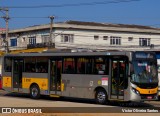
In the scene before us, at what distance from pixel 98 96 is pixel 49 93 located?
3995mm

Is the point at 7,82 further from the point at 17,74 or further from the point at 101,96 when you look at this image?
the point at 101,96

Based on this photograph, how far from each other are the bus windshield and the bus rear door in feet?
17.9

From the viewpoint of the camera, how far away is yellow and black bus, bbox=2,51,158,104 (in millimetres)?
21703

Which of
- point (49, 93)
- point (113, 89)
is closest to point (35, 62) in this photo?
point (49, 93)

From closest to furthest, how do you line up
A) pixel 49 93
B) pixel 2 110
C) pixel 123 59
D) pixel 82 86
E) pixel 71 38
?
1. pixel 2 110
2. pixel 123 59
3. pixel 82 86
4. pixel 49 93
5. pixel 71 38

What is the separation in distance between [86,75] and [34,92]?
4729mm

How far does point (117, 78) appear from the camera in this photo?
22188mm

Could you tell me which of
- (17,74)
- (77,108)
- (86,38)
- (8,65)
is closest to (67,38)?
(86,38)

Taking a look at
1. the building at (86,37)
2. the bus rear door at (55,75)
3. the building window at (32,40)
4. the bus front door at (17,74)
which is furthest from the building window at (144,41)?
the bus rear door at (55,75)

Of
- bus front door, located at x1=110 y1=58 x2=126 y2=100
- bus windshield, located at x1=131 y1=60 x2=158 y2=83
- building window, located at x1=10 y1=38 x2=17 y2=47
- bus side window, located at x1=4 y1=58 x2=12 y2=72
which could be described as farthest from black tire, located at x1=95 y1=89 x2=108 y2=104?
building window, located at x1=10 y1=38 x2=17 y2=47

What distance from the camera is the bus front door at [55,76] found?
2550 cm

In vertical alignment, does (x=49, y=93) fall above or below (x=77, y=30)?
below

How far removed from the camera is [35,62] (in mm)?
26906

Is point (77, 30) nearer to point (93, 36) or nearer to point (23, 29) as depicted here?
point (93, 36)
